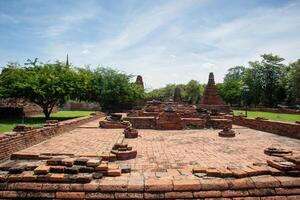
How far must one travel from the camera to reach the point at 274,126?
41.2 ft

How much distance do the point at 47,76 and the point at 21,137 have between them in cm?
1180

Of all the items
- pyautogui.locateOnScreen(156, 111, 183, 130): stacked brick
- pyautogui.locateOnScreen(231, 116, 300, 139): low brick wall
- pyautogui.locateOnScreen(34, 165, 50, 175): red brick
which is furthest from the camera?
pyautogui.locateOnScreen(156, 111, 183, 130): stacked brick

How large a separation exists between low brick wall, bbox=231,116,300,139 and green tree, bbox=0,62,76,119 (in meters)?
11.5

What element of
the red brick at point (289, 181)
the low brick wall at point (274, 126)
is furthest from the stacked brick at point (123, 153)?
the low brick wall at point (274, 126)

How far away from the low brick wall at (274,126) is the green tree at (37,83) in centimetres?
1146

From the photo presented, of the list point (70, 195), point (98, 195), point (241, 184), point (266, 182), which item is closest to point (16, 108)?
point (70, 195)

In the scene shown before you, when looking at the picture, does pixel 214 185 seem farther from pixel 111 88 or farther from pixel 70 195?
pixel 111 88

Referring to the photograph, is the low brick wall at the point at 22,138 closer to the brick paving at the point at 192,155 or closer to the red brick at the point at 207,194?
the brick paving at the point at 192,155

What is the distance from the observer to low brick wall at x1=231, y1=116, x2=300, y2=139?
36.1 ft

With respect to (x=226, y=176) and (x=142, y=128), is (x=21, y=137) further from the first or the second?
(x=142, y=128)

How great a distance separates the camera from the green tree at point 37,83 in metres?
16.8

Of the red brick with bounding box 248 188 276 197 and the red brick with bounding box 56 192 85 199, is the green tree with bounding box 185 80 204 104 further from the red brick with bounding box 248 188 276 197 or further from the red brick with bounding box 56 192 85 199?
the red brick with bounding box 56 192 85 199

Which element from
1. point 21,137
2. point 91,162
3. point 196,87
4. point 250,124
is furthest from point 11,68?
point 196,87

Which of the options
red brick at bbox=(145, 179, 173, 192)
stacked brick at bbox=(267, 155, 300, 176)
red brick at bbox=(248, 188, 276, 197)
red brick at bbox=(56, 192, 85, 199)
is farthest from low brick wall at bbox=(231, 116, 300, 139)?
red brick at bbox=(56, 192, 85, 199)
